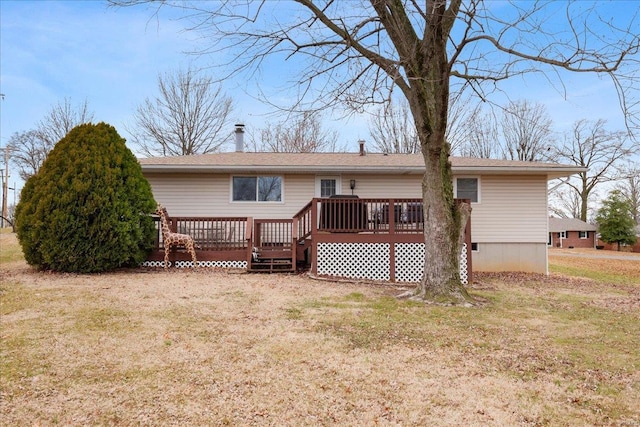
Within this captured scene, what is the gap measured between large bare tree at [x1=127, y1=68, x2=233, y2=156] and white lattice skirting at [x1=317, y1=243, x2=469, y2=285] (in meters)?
16.5

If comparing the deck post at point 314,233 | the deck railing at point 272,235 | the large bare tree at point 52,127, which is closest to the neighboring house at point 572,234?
the deck railing at point 272,235

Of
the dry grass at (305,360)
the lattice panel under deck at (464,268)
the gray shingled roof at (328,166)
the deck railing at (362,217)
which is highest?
the gray shingled roof at (328,166)

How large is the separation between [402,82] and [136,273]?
6.89 m

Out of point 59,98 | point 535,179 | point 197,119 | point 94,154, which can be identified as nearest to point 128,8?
point 94,154

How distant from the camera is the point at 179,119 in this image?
76.0 feet

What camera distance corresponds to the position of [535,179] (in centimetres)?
1168

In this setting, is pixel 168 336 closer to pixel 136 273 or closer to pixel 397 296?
pixel 397 296

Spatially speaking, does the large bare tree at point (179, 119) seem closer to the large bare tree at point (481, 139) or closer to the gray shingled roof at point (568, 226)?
the large bare tree at point (481, 139)

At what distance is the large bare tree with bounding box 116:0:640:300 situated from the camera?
230 inches

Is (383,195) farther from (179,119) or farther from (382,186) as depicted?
(179,119)

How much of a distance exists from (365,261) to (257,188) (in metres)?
4.14

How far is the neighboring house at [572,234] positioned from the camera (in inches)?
1601

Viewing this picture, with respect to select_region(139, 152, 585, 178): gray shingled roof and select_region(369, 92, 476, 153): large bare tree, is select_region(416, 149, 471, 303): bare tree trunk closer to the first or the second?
select_region(139, 152, 585, 178): gray shingled roof

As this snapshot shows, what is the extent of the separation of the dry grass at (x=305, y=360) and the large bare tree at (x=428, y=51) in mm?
1954
